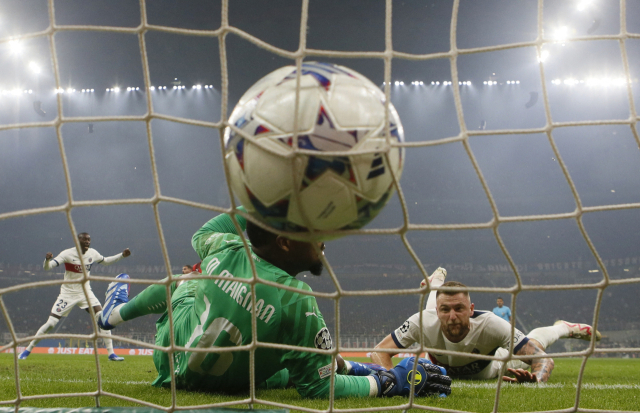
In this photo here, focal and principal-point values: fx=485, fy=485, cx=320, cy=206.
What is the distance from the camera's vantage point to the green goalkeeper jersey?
6.19ft

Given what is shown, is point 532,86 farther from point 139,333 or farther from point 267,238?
point 267,238

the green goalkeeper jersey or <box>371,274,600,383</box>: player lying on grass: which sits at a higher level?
the green goalkeeper jersey

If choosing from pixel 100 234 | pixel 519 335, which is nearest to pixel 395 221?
pixel 100 234

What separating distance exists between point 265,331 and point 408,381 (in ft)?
2.33

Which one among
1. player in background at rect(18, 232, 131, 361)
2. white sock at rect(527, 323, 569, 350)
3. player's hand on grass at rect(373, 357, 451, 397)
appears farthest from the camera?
player in background at rect(18, 232, 131, 361)

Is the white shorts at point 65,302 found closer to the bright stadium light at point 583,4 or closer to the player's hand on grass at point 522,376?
the player's hand on grass at point 522,376

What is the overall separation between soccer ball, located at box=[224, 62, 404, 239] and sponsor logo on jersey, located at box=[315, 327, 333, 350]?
710mm

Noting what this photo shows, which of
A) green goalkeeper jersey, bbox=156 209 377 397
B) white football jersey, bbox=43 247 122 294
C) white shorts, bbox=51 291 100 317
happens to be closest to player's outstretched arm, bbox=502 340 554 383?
green goalkeeper jersey, bbox=156 209 377 397

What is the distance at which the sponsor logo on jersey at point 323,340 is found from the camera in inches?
75.3

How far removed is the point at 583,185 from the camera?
17.2 m

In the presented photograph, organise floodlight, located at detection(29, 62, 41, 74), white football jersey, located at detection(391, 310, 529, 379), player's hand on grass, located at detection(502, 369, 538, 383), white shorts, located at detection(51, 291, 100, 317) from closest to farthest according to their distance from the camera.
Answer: player's hand on grass, located at detection(502, 369, 538, 383) < white football jersey, located at detection(391, 310, 529, 379) < white shorts, located at detection(51, 291, 100, 317) < floodlight, located at detection(29, 62, 41, 74)

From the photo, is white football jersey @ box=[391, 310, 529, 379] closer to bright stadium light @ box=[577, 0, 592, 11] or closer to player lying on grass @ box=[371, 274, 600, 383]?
player lying on grass @ box=[371, 274, 600, 383]

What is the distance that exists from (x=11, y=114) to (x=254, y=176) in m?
16.8

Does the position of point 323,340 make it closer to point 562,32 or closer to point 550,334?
point 550,334
